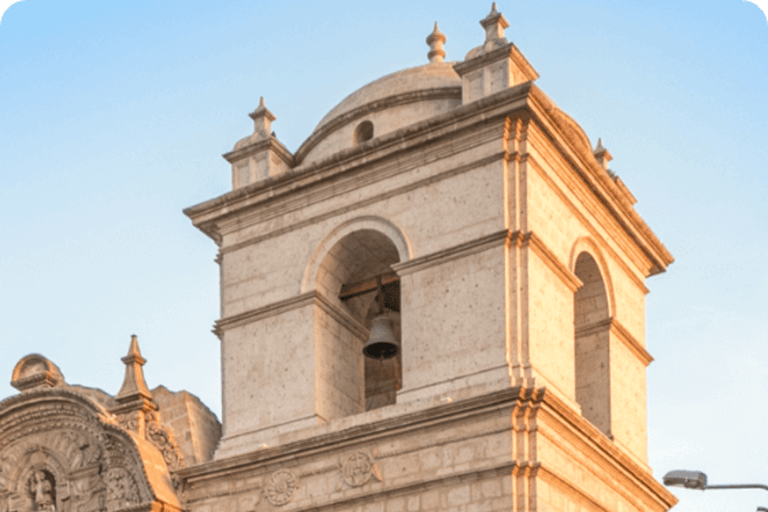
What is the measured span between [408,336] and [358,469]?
5.88 feet

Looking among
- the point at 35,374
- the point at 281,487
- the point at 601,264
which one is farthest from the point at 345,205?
the point at 35,374

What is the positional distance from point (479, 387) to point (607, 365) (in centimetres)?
323

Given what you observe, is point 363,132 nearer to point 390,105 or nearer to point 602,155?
point 390,105

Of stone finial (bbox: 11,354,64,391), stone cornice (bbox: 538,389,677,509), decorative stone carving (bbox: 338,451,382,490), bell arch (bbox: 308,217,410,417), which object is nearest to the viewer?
stone cornice (bbox: 538,389,677,509)

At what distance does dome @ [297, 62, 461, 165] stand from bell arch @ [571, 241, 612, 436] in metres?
2.80

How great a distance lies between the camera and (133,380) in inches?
818

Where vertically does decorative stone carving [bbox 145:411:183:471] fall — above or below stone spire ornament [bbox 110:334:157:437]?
below

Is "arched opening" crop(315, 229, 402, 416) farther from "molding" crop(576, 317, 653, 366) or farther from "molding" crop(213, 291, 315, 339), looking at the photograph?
"molding" crop(576, 317, 653, 366)

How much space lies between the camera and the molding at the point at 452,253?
747 inches

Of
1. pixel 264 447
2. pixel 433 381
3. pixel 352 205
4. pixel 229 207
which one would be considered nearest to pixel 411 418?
pixel 433 381

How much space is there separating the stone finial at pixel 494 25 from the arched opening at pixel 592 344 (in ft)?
10.6

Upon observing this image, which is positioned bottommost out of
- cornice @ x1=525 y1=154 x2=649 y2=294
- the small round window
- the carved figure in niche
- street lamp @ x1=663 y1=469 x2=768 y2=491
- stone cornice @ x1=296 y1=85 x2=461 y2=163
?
street lamp @ x1=663 y1=469 x2=768 y2=491

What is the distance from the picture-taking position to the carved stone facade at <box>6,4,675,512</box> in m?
18.4

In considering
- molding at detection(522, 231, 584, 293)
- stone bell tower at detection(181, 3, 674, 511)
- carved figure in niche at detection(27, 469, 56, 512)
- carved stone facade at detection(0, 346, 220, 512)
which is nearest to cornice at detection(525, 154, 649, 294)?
stone bell tower at detection(181, 3, 674, 511)
